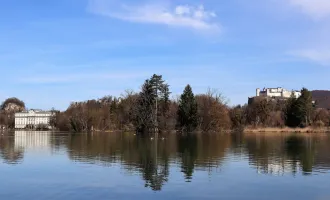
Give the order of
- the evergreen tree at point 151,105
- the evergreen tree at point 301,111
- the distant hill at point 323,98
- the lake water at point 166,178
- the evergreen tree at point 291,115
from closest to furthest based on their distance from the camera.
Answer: the lake water at point 166,178 < the evergreen tree at point 151,105 < the evergreen tree at point 301,111 < the evergreen tree at point 291,115 < the distant hill at point 323,98

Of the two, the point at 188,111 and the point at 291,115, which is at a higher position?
the point at 188,111

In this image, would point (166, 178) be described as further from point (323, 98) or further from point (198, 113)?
point (323, 98)

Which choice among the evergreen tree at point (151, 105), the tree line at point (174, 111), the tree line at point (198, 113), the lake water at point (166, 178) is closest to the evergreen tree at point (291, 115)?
the tree line at point (198, 113)

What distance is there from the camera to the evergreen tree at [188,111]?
96812 millimetres

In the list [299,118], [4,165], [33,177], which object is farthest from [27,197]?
[299,118]

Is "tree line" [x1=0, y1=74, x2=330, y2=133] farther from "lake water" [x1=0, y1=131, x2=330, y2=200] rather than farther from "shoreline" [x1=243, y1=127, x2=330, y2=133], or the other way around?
"lake water" [x1=0, y1=131, x2=330, y2=200]

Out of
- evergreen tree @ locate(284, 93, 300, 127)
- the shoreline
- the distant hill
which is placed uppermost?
the distant hill

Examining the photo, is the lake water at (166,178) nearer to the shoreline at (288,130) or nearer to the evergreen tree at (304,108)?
the shoreline at (288,130)

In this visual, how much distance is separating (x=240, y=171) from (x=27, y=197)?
13.2 m

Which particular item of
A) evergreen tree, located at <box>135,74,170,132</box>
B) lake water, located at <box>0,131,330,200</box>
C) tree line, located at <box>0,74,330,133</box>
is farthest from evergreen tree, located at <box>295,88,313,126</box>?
lake water, located at <box>0,131,330,200</box>

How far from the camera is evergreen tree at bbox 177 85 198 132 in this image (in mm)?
96812

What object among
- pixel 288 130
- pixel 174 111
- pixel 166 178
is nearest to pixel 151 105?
pixel 174 111

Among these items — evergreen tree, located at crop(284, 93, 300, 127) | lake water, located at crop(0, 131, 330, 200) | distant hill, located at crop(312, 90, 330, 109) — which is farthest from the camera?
distant hill, located at crop(312, 90, 330, 109)

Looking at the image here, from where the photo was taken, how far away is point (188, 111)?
9681 centimetres
